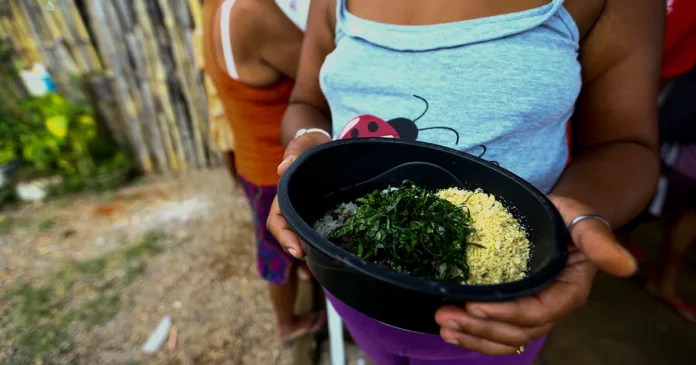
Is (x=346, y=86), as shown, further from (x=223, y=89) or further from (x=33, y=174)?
(x=33, y=174)

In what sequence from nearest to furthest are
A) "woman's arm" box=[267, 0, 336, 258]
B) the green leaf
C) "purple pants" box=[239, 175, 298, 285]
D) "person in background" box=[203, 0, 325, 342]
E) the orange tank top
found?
"woman's arm" box=[267, 0, 336, 258]
"person in background" box=[203, 0, 325, 342]
the orange tank top
"purple pants" box=[239, 175, 298, 285]
the green leaf

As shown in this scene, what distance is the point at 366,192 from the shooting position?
38.6 inches

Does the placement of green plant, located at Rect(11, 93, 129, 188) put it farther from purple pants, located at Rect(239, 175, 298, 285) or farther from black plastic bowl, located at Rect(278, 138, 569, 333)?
black plastic bowl, located at Rect(278, 138, 569, 333)

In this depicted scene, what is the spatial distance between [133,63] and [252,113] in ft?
6.46

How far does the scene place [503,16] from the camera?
35.2 inches

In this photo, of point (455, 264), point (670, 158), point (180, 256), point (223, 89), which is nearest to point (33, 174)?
point (180, 256)

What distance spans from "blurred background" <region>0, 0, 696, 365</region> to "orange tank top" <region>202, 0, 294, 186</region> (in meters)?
0.54

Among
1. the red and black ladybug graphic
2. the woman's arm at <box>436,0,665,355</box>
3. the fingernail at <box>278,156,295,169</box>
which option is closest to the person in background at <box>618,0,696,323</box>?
the woman's arm at <box>436,0,665,355</box>

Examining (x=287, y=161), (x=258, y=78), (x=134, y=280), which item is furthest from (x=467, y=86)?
(x=134, y=280)

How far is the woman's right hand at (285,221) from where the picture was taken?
2.66ft

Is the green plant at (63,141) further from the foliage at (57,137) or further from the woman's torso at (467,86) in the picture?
the woman's torso at (467,86)

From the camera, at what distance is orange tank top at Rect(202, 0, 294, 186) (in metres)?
1.62

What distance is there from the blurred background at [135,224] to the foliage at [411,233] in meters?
1.41

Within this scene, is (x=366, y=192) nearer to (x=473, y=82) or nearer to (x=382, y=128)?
(x=382, y=128)
